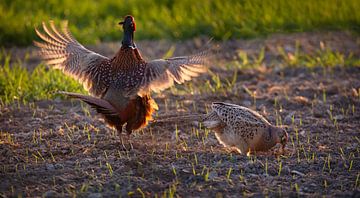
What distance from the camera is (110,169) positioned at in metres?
5.44

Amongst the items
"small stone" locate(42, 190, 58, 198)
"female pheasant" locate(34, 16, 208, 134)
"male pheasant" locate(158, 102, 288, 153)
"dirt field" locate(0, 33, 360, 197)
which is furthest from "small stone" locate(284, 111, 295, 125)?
"small stone" locate(42, 190, 58, 198)

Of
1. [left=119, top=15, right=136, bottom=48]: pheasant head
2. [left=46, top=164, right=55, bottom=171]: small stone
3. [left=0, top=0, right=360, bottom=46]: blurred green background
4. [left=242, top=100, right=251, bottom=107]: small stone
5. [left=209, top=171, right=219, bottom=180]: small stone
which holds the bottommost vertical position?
[left=209, top=171, right=219, bottom=180]: small stone

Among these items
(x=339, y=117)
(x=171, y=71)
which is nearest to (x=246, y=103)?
(x=339, y=117)

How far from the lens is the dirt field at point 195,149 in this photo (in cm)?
512

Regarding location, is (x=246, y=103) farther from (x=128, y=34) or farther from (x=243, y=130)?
(x=128, y=34)

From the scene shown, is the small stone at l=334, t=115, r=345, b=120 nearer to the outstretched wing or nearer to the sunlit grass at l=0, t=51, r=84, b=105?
the outstretched wing

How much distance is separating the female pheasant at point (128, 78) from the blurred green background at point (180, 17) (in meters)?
4.29

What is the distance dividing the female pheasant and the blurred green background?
14.1 feet

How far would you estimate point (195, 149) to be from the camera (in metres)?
6.25

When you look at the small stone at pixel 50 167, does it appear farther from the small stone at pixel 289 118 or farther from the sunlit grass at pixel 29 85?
the small stone at pixel 289 118

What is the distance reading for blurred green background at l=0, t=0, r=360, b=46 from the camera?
10.9m

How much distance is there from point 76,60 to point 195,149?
1.67m

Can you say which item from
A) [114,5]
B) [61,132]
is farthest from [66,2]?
[61,132]

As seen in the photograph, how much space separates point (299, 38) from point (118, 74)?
5.35m
